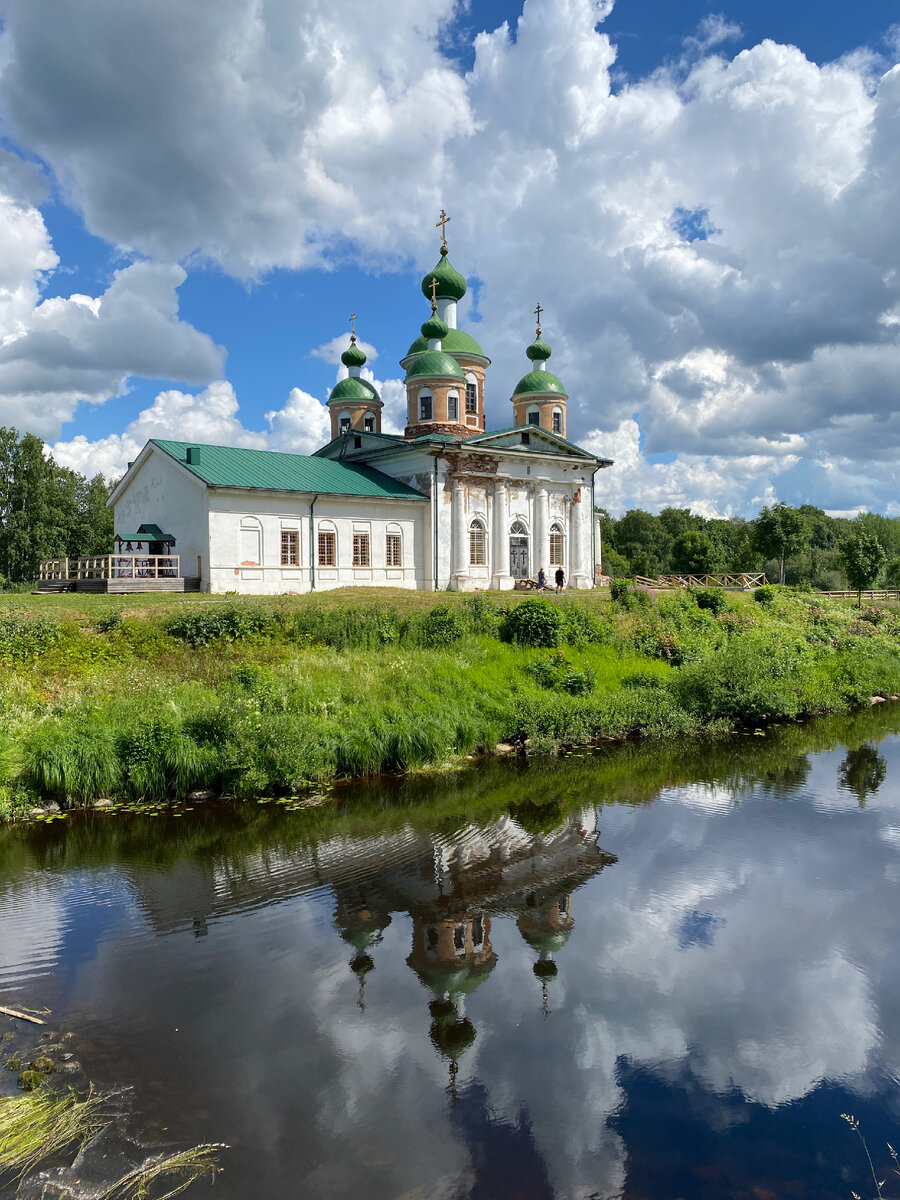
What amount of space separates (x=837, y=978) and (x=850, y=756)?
10.6m

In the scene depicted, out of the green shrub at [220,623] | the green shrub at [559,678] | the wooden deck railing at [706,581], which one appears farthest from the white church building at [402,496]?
the green shrub at [559,678]

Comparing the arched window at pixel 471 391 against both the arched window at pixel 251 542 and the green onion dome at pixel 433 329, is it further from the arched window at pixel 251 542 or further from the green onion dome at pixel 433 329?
the arched window at pixel 251 542

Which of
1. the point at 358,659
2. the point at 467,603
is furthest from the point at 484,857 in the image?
the point at 467,603

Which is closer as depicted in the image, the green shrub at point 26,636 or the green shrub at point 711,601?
the green shrub at point 26,636

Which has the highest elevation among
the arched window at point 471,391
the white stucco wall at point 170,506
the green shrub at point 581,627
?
the arched window at point 471,391

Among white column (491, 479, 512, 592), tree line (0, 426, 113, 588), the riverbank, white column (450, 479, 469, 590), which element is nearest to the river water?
the riverbank

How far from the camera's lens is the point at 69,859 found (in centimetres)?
1123

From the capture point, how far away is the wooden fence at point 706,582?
3356 centimetres

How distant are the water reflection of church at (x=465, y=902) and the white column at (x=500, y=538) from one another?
21040mm

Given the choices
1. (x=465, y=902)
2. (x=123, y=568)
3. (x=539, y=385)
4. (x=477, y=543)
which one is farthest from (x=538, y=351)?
(x=465, y=902)

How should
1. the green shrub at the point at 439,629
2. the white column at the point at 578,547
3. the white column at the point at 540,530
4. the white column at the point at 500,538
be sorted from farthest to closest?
the white column at the point at 578,547
the white column at the point at 540,530
the white column at the point at 500,538
the green shrub at the point at 439,629

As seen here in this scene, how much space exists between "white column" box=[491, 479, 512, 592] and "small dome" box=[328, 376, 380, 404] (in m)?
9.76

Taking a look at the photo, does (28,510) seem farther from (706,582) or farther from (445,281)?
(706,582)

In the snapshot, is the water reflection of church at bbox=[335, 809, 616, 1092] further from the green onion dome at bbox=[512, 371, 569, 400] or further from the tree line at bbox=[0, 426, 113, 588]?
the tree line at bbox=[0, 426, 113, 588]
